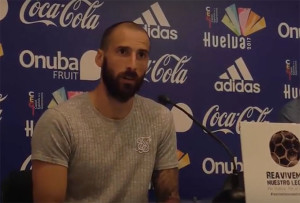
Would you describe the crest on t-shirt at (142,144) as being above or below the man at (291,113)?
below

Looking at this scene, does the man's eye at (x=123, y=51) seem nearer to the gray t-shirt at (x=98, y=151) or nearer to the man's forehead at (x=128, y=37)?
the man's forehead at (x=128, y=37)

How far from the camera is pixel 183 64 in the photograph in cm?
235

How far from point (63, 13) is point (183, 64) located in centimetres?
62

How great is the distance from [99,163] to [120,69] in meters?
0.29

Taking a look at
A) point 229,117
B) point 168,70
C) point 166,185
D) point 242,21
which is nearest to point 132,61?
point 166,185

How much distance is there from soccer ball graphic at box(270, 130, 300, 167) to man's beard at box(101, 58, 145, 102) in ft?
1.50

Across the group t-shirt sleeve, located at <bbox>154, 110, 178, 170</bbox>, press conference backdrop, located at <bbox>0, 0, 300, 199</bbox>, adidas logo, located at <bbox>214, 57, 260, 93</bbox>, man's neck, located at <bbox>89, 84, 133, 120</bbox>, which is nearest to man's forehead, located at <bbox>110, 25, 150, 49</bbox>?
man's neck, located at <bbox>89, 84, 133, 120</bbox>

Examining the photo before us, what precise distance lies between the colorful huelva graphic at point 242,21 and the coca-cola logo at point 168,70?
0.32 metres

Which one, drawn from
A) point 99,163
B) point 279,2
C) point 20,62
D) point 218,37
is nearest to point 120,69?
point 99,163

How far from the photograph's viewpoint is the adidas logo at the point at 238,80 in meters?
2.40

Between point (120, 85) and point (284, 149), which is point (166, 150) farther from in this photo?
point (284, 149)

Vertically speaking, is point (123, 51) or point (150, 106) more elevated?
point (123, 51)

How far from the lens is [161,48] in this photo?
2.34 metres

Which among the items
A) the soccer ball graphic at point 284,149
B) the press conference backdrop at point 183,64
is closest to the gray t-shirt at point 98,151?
the soccer ball graphic at point 284,149
